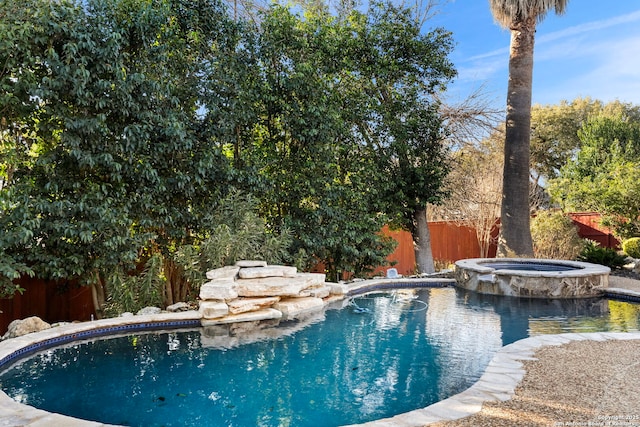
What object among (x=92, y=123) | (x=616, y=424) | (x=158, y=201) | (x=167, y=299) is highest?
(x=92, y=123)

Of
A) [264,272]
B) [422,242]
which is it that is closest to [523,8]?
[422,242]

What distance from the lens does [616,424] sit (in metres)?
2.77

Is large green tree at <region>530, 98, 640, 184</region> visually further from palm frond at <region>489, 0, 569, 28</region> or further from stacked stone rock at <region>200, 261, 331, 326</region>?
stacked stone rock at <region>200, 261, 331, 326</region>

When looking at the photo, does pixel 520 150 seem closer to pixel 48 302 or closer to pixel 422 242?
pixel 422 242

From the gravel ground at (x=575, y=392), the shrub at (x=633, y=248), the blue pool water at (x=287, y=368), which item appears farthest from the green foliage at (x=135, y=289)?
the shrub at (x=633, y=248)

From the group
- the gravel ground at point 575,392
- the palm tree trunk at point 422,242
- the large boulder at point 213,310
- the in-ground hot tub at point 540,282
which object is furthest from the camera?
the palm tree trunk at point 422,242

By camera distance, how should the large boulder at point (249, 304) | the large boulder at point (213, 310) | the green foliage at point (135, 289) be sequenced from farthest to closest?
the green foliage at point (135, 289) → the large boulder at point (249, 304) → the large boulder at point (213, 310)

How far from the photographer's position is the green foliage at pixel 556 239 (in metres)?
11.2

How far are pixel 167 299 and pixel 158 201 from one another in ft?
5.12

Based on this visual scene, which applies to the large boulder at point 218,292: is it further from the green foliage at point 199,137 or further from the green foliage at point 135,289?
the green foliage at point 135,289

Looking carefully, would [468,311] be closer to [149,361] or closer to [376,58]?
[149,361]

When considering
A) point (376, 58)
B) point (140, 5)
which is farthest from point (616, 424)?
point (376, 58)

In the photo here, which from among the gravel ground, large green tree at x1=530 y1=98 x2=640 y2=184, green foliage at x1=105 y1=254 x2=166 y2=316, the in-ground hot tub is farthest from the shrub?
Answer: large green tree at x1=530 y1=98 x2=640 y2=184

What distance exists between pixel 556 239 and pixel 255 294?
8560 millimetres
